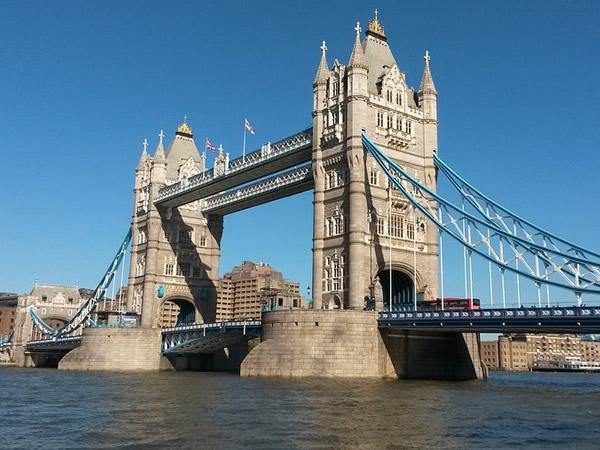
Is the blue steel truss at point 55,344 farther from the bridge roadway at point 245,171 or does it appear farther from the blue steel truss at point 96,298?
the bridge roadway at point 245,171

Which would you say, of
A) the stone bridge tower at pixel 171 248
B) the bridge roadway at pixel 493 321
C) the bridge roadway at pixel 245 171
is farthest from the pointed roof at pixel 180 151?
the bridge roadway at pixel 493 321

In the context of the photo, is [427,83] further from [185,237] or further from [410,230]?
[185,237]

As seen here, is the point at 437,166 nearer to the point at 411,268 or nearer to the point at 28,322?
the point at 411,268

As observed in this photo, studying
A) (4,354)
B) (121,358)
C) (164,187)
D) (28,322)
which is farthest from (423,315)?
(4,354)

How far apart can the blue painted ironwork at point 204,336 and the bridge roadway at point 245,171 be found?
15.5 meters

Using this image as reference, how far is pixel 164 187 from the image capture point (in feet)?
275

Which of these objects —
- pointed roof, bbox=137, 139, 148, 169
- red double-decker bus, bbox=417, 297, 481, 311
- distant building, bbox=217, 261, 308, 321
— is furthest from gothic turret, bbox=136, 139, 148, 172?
distant building, bbox=217, 261, 308, 321

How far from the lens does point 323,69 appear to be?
6209 cm

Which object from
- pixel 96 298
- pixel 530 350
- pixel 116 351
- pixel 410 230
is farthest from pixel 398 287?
pixel 530 350

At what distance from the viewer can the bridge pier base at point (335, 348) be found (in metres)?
49.3

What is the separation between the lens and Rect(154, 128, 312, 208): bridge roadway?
6438 centimetres

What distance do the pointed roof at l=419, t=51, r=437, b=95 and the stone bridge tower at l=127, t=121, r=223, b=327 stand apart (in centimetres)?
3462

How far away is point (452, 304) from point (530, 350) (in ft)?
425

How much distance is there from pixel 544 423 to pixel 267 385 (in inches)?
773
